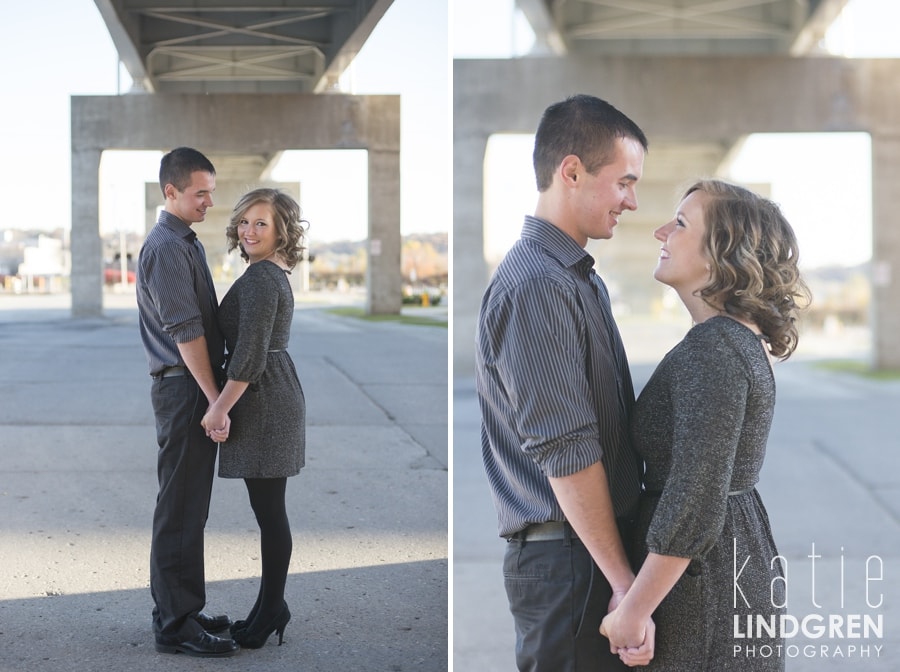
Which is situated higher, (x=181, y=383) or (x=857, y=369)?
(x=181, y=383)

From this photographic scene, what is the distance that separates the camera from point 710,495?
4.61 ft

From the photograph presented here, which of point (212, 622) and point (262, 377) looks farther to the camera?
point (212, 622)

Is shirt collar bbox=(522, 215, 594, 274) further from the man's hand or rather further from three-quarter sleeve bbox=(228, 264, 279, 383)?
three-quarter sleeve bbox=(228, 264, 279, 383)

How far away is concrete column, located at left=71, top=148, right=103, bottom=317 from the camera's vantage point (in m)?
3.16

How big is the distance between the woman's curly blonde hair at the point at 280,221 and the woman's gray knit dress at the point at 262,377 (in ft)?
0.23

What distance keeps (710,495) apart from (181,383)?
1537 mm

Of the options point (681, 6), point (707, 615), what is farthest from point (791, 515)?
point (681, 6)

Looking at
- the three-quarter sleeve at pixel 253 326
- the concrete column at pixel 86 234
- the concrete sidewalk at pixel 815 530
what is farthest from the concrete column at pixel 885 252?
the three-quarter sleeve at pixel 253 326

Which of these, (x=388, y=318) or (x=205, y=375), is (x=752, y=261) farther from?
(x=388, y=318)

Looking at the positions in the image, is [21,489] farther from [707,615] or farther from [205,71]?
[707,615]

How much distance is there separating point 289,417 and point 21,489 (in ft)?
3.87

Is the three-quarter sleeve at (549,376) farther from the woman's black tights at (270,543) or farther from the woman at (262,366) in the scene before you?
the woman's black tights at (270,543)

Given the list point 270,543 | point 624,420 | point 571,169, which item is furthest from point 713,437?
point 270,543

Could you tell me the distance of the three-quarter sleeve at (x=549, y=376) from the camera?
1448 mm
